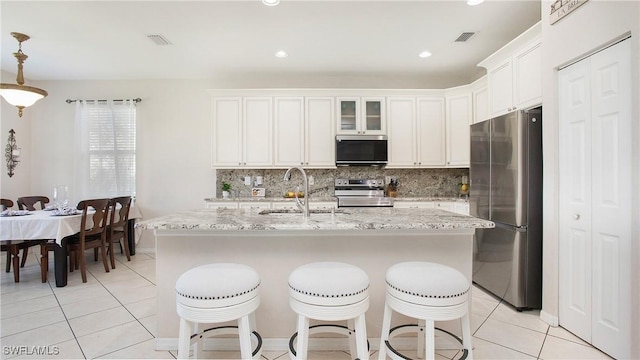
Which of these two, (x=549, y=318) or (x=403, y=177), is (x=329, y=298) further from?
(x=403, y=177)

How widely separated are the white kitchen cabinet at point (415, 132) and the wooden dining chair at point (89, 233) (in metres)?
3.72

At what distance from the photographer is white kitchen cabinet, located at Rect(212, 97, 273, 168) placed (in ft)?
13.4

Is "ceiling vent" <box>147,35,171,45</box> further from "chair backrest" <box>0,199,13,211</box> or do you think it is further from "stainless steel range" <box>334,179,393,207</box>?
"chair backrest" <box>0,199,13,211</box>

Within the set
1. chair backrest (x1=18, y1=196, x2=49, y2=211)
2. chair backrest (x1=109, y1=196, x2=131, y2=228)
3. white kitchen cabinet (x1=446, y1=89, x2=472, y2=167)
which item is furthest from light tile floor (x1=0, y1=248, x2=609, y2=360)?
white kitchen cabinet (x1=446, y1=89, x2=472, y2=167)

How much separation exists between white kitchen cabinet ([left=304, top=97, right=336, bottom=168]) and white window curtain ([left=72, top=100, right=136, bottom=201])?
107 inches

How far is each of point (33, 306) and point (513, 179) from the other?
14.5ft

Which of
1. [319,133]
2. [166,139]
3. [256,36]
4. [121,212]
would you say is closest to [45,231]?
[121,212]

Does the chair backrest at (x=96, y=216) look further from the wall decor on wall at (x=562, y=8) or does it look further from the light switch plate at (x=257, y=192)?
the wall decor on wall at (x=562, y=8)

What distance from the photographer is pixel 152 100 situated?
446cm

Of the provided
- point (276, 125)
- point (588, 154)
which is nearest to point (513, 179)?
point (588, 154)

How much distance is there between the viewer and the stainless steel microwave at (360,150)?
402 cm

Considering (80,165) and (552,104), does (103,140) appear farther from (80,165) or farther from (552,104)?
(552,104)

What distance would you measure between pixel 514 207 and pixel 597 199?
2.11ft

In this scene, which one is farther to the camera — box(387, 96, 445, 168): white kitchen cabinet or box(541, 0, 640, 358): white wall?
box(387, 96, 445, 168): white kitchen cabinet
